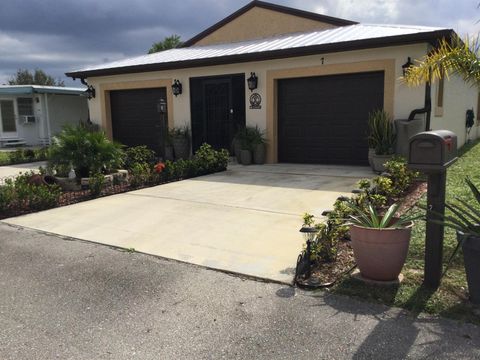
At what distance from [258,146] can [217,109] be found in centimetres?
215

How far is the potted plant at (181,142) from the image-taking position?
1313cm

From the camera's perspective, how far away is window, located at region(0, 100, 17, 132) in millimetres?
21297

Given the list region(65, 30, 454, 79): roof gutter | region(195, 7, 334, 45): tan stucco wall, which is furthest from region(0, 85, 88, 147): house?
region(195, 7, 334, 45): tan stucco wall

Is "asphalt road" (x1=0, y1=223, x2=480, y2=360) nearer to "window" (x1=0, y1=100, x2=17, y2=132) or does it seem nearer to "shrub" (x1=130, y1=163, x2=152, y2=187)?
"shrub" (x1=130, y1=163, x2=152, y2=187)

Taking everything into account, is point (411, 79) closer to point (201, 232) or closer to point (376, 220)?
point (376, 220)

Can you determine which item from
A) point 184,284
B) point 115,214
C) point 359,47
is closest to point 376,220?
point 184,284

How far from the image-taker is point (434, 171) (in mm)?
3330

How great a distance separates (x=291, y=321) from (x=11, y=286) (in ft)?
8.34

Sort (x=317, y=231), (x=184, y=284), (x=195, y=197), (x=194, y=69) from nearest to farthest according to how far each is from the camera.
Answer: (x=184, y=284) → (x=317, y=231) → (x=195, y=197) → (x=194, y=69)

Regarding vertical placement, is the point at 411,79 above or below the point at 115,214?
above

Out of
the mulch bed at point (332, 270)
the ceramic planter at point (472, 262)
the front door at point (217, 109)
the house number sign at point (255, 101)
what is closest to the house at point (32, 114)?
the front door at point (217, 109)

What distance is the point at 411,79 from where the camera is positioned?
20.5ft

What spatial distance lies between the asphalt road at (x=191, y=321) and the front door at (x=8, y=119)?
19708 millimetres

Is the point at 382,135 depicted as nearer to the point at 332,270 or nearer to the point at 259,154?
the point at 259,154
